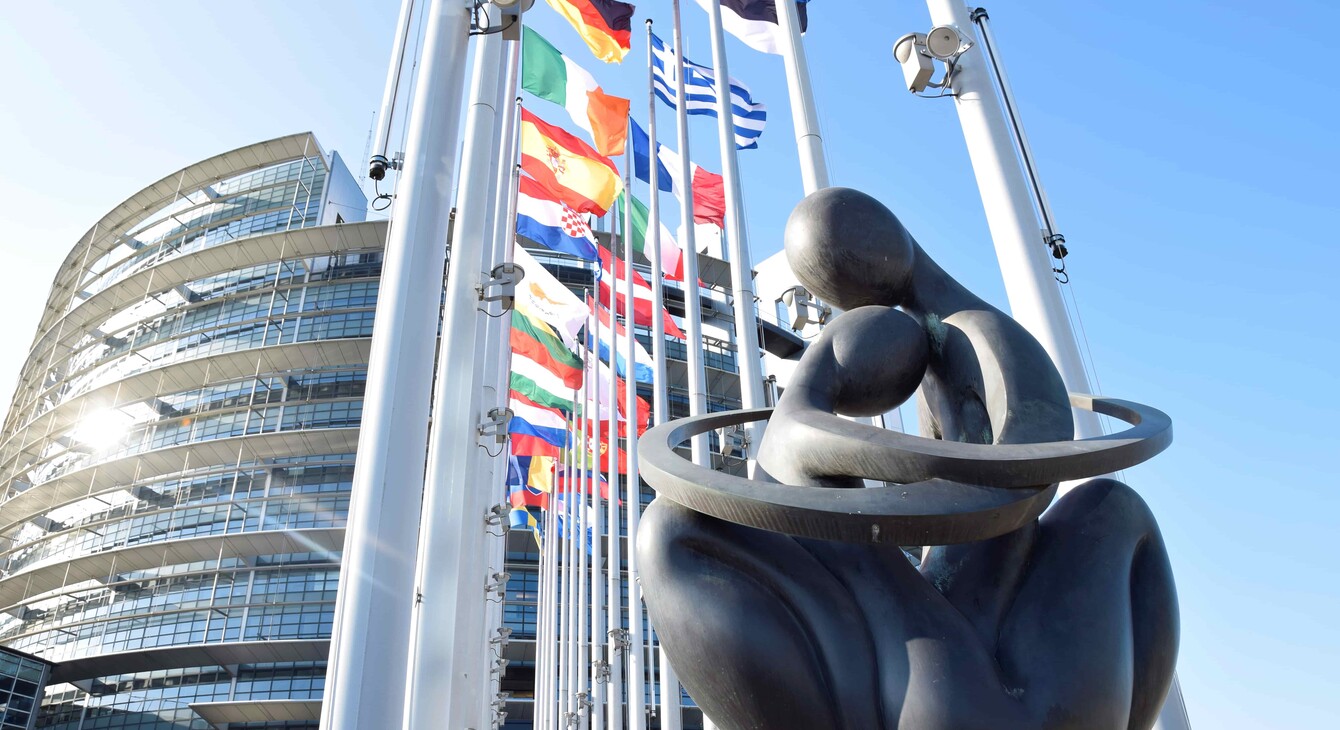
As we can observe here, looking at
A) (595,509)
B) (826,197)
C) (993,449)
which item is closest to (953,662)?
(993,449)

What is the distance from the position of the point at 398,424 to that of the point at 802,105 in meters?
6.04

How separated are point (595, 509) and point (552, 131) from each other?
7.02 m

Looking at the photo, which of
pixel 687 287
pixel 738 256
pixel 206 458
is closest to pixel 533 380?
pixel 687 287

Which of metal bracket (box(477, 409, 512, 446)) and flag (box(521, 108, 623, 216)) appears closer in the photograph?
metal bracket (box(477, 409, 512, 446))

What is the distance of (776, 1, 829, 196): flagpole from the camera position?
9.51m

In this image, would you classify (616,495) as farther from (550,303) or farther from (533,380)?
(550,303)

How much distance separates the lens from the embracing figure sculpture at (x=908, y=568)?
101 inches

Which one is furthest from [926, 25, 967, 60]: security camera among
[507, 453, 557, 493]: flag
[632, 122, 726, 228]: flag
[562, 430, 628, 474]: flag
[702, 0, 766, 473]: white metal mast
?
[507, 453, 557, 493]: flag

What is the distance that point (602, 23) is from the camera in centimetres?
1238

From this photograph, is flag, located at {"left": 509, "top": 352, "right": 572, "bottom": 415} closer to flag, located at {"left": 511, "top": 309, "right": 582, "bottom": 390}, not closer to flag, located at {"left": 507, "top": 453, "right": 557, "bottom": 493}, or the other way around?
flag, located at {"left": 511, "top": 309, "right": 582, "bottom": 390}

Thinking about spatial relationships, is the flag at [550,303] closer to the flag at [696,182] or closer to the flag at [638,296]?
the flag at [638,296]

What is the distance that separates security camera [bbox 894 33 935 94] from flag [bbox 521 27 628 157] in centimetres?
709

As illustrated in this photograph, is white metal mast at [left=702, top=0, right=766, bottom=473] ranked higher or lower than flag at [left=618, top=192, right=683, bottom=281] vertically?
lower

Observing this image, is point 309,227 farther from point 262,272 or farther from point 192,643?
point 192,643
